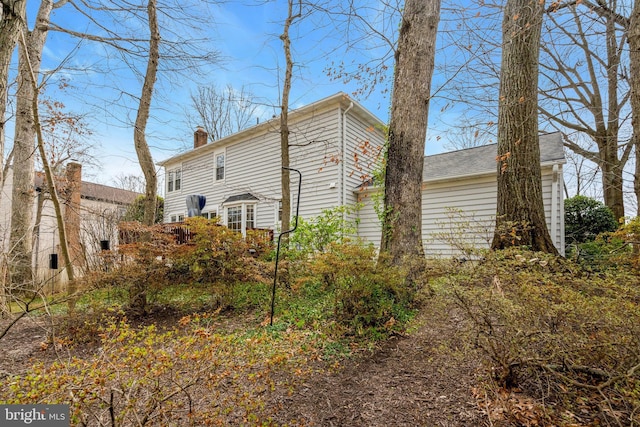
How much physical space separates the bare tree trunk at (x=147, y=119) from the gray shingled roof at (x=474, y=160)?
6.91m

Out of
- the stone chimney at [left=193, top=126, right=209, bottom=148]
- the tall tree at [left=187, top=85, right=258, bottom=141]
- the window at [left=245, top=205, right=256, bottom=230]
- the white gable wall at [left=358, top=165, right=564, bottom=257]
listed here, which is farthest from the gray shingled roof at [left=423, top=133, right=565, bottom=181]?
the stone chimney at [left=193, top=126, right=209, bottom=148]

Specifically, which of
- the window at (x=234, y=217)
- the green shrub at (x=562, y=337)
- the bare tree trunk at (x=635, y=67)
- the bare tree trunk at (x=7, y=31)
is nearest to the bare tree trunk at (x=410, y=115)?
the green shrub at (x=562, y=337)

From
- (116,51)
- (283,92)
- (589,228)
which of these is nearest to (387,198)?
(283,92)

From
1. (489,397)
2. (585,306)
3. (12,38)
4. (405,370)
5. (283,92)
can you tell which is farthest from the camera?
(283,92)

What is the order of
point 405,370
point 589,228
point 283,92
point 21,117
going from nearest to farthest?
point 405,370
point 21,117
point 283,92
point 589,228

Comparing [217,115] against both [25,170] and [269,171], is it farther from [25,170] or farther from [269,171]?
[25,170]

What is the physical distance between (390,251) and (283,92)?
15.9 feet

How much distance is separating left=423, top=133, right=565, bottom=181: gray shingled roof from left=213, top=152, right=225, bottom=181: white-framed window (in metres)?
8.28

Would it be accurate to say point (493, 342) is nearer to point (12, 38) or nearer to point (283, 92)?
point (12, 38)

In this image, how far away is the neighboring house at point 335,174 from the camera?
7.52m

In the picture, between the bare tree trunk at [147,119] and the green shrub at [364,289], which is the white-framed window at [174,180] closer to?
the bare tree trunk at [147,119]

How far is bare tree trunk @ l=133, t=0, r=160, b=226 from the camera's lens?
5.82m

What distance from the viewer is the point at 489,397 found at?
2.10 metres

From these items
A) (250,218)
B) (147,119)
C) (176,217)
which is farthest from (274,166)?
(176,217)
